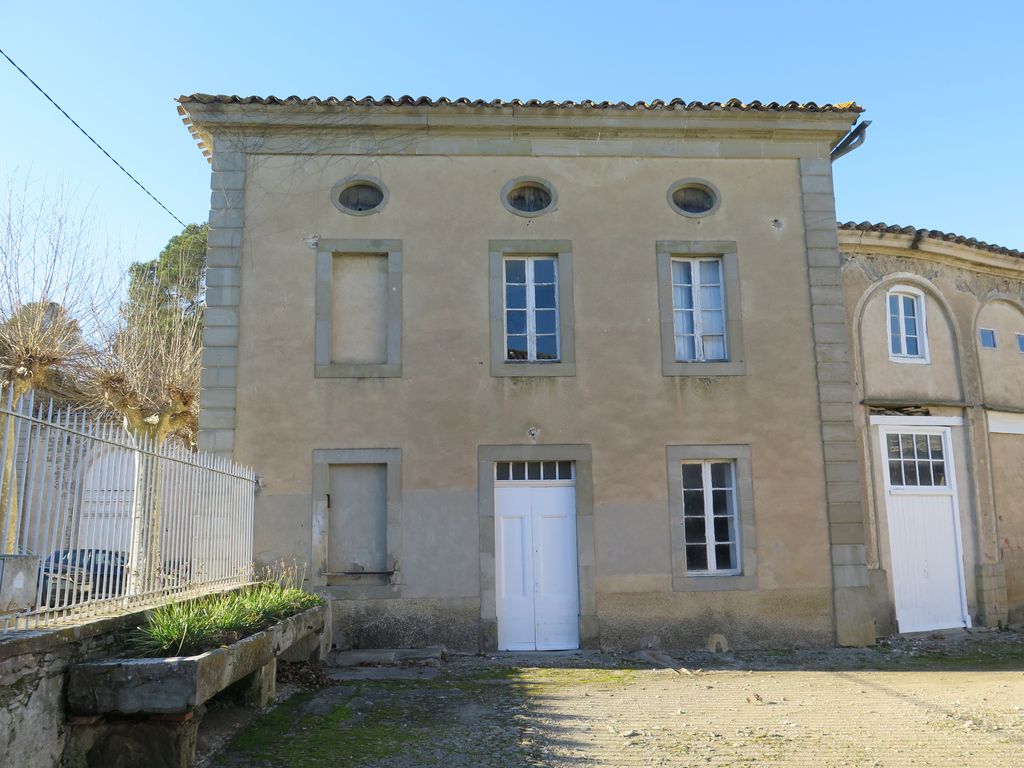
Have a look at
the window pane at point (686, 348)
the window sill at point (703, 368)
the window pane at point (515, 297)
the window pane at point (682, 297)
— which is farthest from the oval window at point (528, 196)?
the window sill at point (703, 368)

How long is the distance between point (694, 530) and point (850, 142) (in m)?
5.32

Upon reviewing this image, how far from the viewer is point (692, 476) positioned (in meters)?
10.1

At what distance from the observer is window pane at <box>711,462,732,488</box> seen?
1013 cm

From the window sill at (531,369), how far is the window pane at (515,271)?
109cm

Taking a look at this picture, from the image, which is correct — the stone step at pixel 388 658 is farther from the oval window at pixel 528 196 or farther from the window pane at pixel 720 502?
the oval window at pixel 528 196

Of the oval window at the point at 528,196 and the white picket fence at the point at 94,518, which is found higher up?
the oval window at the point at 528,196

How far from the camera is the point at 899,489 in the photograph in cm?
1120

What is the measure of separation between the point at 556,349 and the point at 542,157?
7.91 feet

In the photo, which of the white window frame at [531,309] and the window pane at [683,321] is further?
the window pane at [683,321]

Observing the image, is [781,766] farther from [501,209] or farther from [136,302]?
[136,302]

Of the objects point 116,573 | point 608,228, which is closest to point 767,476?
point 608,228

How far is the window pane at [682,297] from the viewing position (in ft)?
34.4

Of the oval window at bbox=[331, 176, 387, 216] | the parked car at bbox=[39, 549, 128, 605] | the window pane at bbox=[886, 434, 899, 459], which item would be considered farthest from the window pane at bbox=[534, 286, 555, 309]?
the parked car at bbox=[39, 549, 128, 605]

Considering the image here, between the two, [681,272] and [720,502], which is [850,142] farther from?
Result: [720,502]
